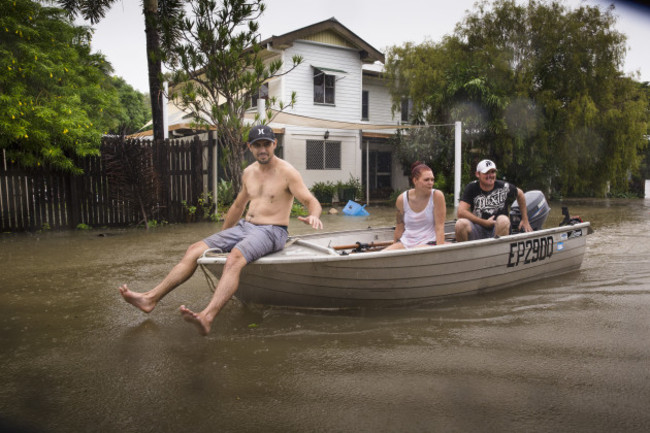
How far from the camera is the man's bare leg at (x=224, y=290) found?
350cm

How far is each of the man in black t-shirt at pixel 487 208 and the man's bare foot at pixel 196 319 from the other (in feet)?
10.4

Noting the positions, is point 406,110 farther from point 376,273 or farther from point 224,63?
point 376,273

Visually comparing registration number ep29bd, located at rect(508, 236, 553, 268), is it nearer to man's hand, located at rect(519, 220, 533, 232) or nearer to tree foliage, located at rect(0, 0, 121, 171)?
man's hand, located at rect(519, 220, 533, 232)

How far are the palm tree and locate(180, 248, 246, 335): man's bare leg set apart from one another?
8.75 meters

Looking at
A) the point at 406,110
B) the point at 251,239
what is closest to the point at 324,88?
the point at 406,110

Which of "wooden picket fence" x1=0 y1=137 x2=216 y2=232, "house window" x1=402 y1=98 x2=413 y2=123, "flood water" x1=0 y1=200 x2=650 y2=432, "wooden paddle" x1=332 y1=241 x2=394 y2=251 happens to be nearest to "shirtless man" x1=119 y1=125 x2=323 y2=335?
"flood water" x1=0 y1=200 x2=650 y2=432

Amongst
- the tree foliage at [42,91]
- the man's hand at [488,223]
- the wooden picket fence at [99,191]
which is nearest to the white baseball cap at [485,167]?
the man's hand at [488,223]

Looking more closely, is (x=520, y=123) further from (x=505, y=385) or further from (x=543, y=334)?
(x=505, y=385)

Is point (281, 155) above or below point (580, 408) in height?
above

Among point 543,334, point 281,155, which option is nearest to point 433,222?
point 543,334

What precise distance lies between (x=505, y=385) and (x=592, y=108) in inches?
688

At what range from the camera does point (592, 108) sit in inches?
Result: 681

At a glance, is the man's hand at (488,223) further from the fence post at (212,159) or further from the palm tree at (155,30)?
the palm tree at (155,30)

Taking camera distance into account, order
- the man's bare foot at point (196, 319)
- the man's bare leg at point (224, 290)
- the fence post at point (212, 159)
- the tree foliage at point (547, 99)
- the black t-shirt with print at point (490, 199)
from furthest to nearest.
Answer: the tree foliage at point (547, 99), the fence post at point (212, 159), the black t-shirt with print at point (490, 199), the man's bare leg at point (224, 290), the man's bare foot at point (196, 319)
